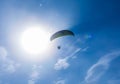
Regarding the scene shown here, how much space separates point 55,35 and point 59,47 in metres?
3.81

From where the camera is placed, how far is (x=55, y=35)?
153 ft

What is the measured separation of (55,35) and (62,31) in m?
2.06

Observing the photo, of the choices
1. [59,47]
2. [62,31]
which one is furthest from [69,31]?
[59,47]

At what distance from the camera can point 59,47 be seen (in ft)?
160

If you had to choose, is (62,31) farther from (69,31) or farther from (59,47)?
(59,47)

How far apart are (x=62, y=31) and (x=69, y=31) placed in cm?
165

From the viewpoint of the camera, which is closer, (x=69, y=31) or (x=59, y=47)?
(x=69, y=31)

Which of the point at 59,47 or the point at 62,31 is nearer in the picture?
the point at 62,31

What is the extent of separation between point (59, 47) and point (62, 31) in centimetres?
499

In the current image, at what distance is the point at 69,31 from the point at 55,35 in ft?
11.8

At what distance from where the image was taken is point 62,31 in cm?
4572

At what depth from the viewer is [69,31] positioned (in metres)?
45.3
